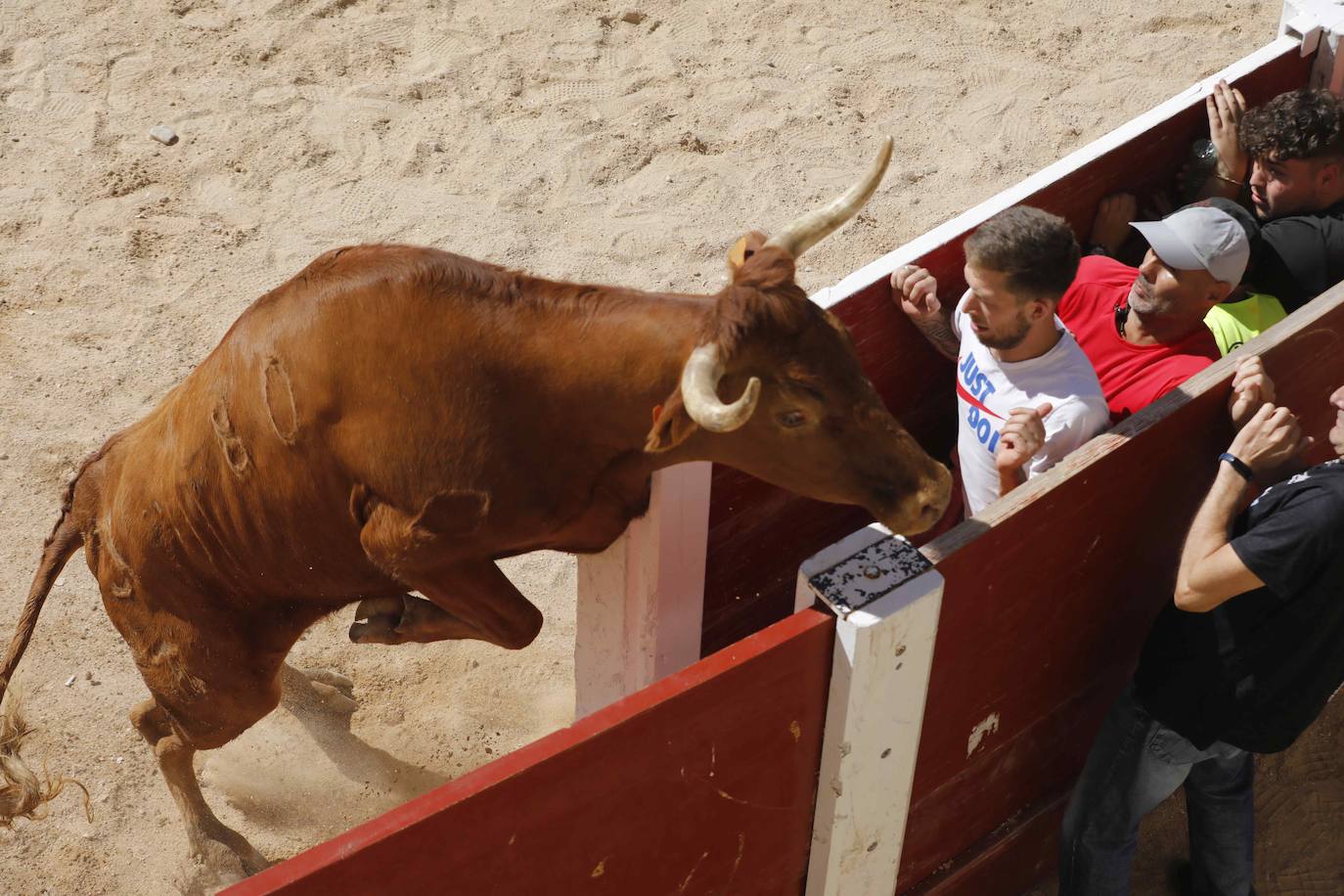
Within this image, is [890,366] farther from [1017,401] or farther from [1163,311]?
[1163,311]

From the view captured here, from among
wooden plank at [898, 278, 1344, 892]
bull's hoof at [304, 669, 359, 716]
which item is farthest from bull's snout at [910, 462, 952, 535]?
bull's hoof at [304, 669, 359, 716]

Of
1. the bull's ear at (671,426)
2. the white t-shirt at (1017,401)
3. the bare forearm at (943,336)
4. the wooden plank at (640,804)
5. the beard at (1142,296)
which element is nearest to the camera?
the wooden plank at (640,804)

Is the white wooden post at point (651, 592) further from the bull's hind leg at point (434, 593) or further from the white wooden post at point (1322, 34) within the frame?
the white wooden post at point (1322, 34)

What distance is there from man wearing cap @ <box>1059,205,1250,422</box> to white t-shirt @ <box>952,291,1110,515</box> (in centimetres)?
14

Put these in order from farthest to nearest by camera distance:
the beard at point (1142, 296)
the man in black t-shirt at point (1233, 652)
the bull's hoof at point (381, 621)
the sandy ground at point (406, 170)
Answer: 1. the sandy ground at point (406, 170)
2. the bull's hoof at point (381, 621)
3. the beard at point (1142, 296)
4. the man in black t-shirt at point (1233, 652)

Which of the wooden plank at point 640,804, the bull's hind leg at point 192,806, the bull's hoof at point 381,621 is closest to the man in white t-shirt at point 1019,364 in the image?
the wooden plank at point 640,804

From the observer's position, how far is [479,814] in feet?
7.74

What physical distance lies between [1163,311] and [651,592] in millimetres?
1438

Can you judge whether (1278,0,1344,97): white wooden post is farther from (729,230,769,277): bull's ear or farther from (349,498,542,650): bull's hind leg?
(349,498,542,650): bull's hind leg

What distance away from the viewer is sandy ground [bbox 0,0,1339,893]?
185 inches

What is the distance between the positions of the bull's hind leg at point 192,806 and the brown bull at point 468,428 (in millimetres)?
483

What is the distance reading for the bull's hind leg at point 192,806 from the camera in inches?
160

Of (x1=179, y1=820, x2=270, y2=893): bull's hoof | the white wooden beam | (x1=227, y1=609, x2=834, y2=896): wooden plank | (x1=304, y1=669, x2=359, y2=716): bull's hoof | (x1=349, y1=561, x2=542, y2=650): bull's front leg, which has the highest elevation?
the white wooden beam

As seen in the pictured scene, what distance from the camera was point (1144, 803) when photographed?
3.55m
